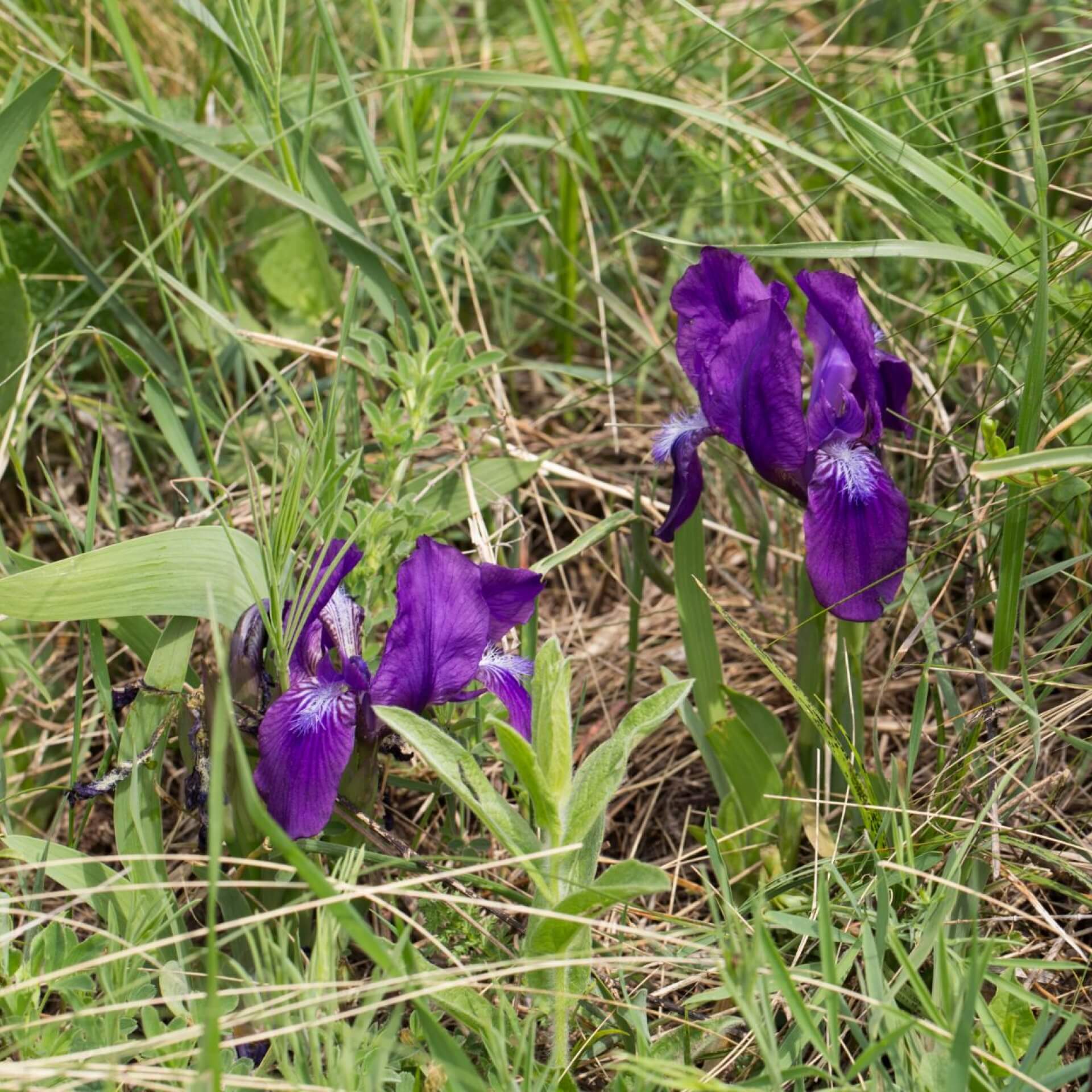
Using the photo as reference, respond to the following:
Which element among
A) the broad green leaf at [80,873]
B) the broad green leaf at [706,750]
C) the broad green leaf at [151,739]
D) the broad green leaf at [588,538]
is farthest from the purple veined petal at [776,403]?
the broad green leaf at [80,873]

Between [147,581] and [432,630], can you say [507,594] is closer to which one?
[432,630]

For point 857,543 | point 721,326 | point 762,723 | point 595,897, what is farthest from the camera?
point 762,723

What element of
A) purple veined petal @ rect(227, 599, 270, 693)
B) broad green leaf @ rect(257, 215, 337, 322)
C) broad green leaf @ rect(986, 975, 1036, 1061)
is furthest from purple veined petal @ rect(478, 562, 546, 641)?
broad green leaf @ rect(257, 215, 337, 322)

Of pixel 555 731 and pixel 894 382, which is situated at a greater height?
pixel 894 382

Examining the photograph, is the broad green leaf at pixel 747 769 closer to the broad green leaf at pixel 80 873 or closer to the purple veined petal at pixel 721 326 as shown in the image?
the purple veined petal at pixel 721 326

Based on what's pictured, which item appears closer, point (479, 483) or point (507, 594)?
point (507, 594)

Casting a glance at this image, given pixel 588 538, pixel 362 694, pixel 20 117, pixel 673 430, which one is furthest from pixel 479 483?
pixel 20 117

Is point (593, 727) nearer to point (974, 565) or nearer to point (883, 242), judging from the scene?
point (974, 565)
